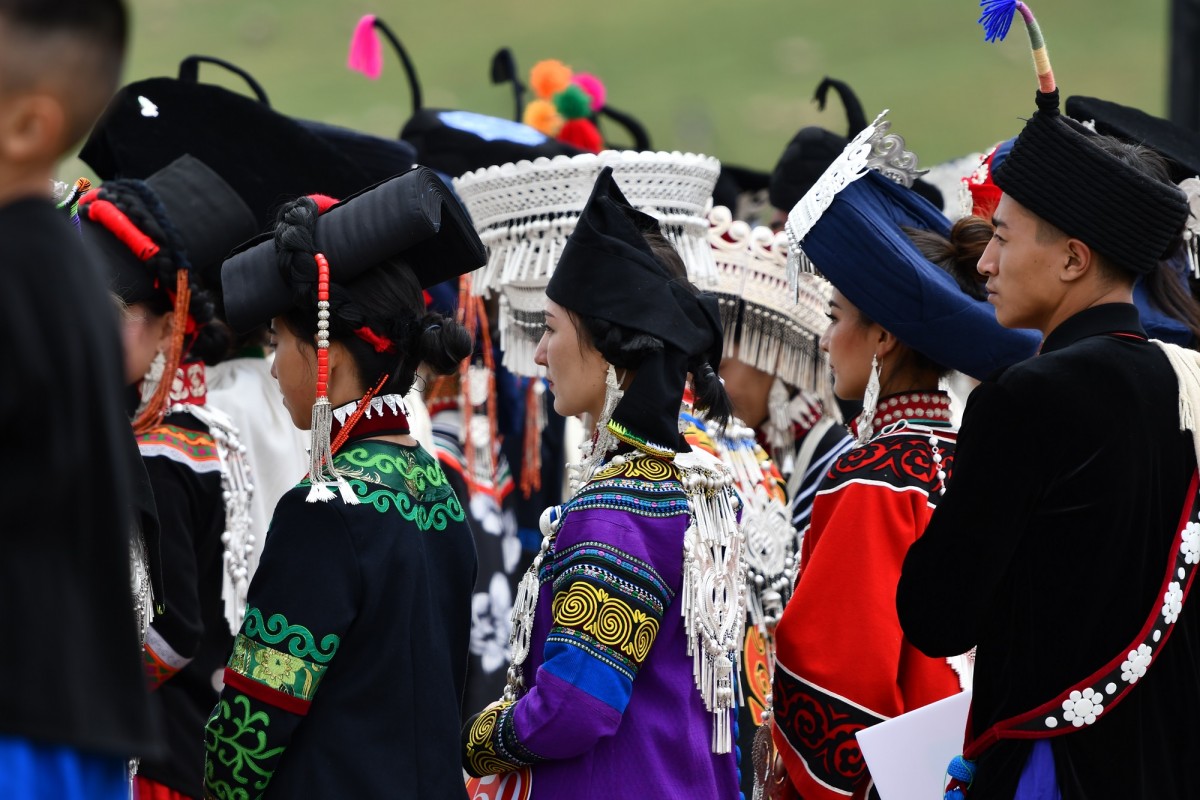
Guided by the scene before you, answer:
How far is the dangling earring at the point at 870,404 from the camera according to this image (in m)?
2.81

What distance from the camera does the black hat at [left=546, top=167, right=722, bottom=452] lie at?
2422 mm

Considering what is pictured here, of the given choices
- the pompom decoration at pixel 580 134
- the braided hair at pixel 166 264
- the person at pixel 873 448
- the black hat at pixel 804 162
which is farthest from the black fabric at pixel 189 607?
the pompom decoration at pixel 580 134

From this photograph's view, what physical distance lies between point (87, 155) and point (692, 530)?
2.06m

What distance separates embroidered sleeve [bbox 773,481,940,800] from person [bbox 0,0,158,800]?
59.8 inches

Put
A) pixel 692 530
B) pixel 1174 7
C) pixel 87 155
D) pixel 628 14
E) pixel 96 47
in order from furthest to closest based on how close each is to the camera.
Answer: pixel 628 14
pixel 1174 7
pixel 87 155
pixel 692 530
pixel 96 47

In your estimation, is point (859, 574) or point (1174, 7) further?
point (1174, 7)

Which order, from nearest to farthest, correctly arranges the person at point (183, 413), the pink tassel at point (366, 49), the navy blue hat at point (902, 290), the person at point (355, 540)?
1. the person at point (355, 540)
2. the navy blue hat at point (902, 290)
3. the person at point (183, 413)
4. the pink tassel at point (366, 49)

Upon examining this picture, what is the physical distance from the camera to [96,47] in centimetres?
127

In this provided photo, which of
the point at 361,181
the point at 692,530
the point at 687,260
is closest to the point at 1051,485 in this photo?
the point at 692,530

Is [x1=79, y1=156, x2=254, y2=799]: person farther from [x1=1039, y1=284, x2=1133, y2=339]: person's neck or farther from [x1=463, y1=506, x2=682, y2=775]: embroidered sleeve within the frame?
[x1=1039, y1=284, x2=1133, y2=339]: person's neck

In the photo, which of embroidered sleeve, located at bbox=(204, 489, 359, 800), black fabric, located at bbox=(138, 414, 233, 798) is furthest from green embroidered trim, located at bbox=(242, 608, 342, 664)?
black fabric, located at bbox=(138, 414, 233, 798)

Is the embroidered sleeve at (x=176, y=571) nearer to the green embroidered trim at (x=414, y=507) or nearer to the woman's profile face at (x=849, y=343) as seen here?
the green embroidered trim at (x=414, y=507)

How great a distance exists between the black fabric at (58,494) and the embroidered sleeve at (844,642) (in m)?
1.52

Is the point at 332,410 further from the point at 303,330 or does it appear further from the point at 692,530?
the point at 692,530
